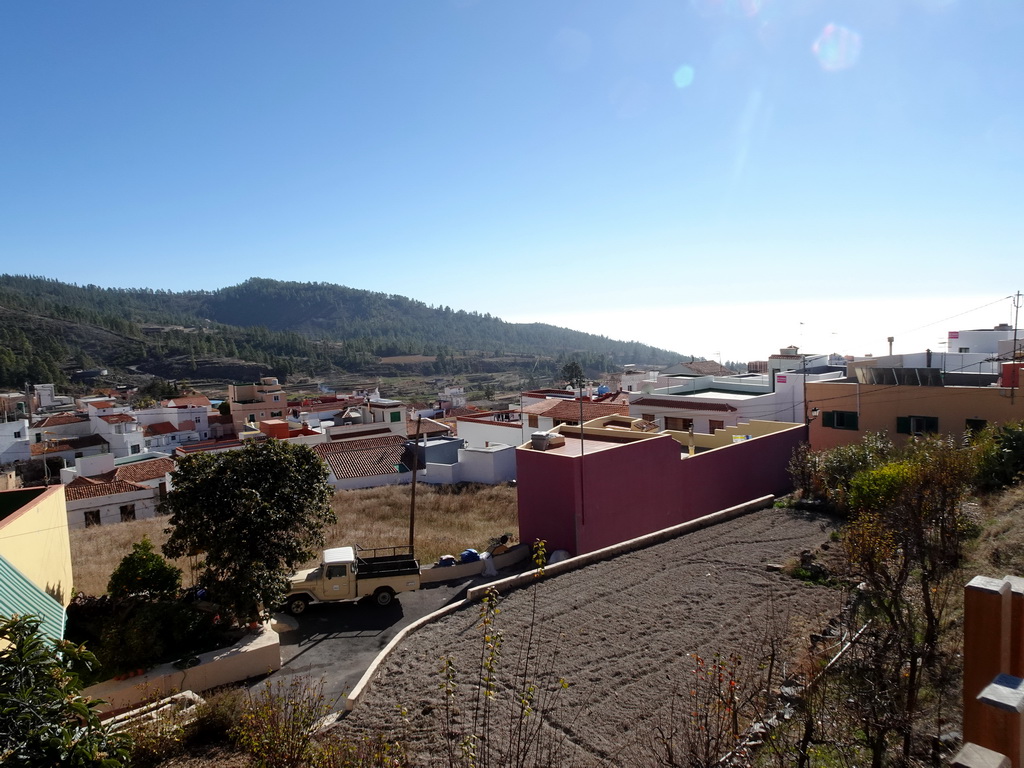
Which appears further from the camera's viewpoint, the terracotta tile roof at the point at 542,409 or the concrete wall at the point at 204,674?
the terracotta tile roof at the point at 542,409

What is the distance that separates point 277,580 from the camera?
11.0 m

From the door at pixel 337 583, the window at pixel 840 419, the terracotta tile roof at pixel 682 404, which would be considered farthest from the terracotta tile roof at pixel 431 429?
the door at pixel 337 583

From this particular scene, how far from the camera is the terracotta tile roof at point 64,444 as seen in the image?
4309 cm

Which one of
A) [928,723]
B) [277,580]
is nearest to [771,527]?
[928,723]

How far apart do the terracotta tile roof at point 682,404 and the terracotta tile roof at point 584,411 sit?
179 cm

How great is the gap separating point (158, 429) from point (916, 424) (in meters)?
52.0

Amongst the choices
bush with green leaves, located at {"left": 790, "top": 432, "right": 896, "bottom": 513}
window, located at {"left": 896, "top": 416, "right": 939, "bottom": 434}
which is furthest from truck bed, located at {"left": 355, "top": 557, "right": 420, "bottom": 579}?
window, located at {"left": 896, "top": 416, "right": 939, "bottom": 434}

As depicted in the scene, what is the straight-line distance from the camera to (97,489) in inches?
1177

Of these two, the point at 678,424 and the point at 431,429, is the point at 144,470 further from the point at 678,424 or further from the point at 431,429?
the point at 678,424

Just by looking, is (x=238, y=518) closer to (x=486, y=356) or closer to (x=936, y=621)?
(x=936, y=621)

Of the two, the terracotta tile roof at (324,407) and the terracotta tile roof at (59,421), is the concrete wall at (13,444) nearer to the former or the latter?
the terracotta tile roof at (59,421)

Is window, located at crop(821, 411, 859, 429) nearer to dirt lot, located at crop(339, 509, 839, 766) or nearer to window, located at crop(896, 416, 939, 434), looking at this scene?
window, located at crop(896, 416, 939, 434)

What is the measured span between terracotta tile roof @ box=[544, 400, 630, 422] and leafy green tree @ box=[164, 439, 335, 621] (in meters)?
→ 21.6

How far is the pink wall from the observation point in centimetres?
1507
